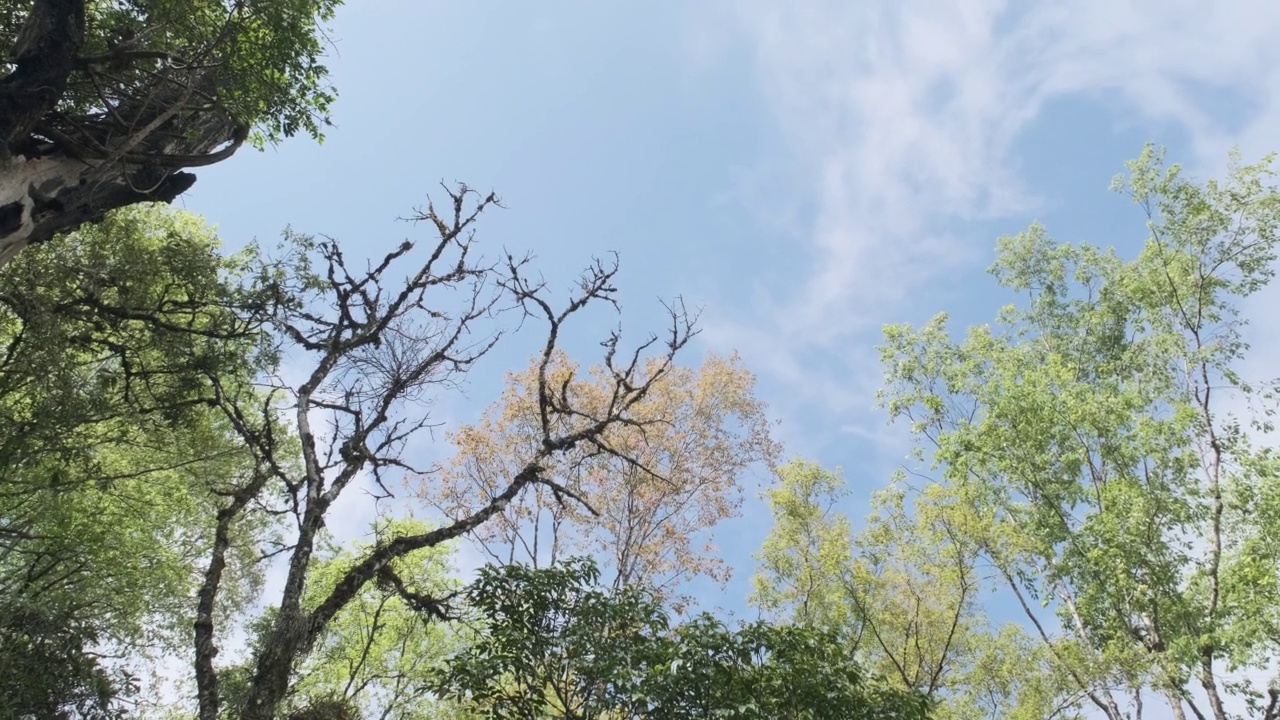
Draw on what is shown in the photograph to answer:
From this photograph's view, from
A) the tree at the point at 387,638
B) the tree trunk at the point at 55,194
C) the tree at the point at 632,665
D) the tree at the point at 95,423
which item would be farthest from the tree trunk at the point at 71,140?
the tree at the point at 387,638

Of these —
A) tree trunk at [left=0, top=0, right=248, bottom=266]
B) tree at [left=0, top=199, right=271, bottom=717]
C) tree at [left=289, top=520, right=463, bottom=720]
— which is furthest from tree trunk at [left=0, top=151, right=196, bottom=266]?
tree at [left=289, top=520, right=463, bottom=720]

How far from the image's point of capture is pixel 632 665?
6.64m

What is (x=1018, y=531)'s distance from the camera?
11.8m

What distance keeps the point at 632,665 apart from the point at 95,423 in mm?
6777

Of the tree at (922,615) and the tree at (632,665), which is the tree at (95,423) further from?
the tree at (922,615)

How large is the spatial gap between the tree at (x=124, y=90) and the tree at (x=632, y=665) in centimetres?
480

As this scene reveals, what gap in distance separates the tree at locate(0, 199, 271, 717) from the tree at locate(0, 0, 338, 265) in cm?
101

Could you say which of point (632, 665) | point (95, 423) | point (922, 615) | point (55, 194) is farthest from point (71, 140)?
point (922, 615)

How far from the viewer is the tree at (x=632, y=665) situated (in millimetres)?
6383

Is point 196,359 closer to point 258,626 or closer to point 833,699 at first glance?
point 258,626

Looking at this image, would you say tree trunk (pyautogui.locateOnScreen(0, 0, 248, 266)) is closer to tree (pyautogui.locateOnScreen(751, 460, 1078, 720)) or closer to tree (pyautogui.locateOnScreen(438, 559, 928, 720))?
tree (pyautogui.locateOnScreen(438, 559, 928, 720))

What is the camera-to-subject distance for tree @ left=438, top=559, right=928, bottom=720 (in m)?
6.38

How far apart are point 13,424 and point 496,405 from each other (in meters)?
8.77

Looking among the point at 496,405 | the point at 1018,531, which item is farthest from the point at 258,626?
the point at 1018,531
